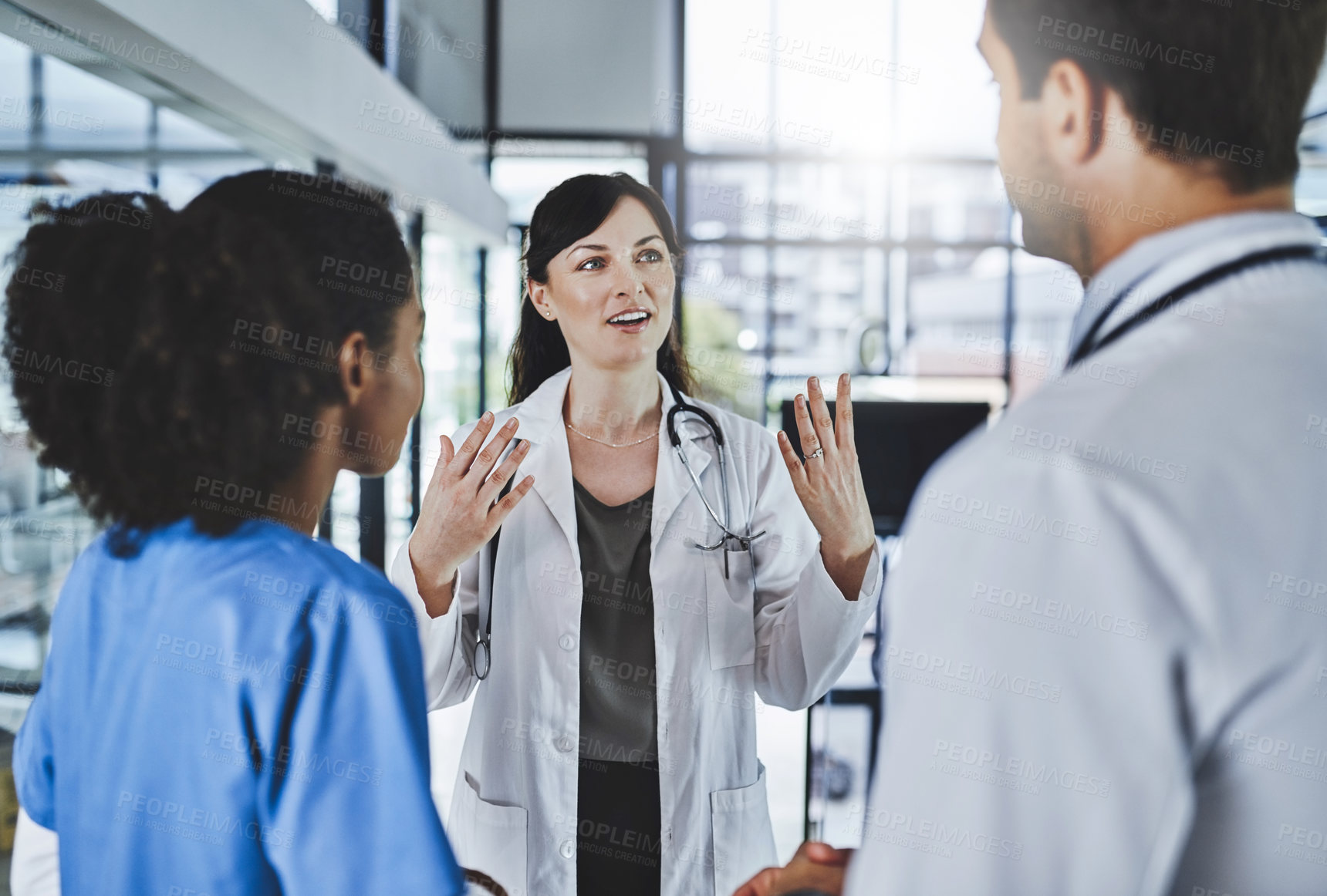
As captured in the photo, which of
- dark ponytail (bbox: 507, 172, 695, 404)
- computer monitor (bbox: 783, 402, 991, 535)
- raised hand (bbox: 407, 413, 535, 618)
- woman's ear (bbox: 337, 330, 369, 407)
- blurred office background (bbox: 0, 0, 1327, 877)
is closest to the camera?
woman's ear (bbox: 337, 330, 369, 407)

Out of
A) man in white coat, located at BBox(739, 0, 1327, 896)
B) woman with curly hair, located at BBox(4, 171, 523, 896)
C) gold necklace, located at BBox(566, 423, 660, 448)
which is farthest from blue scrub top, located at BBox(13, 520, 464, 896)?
gold necklace, located at BBox(566, 423, 660, 448)

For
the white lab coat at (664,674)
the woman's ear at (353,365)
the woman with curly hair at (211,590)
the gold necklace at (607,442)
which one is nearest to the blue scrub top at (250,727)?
the woman with curly hair at (211,590)

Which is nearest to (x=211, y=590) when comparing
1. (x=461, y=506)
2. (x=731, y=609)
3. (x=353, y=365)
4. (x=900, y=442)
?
(x=353, y=365)

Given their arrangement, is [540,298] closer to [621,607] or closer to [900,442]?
[621,607]

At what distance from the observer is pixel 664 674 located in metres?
1.35

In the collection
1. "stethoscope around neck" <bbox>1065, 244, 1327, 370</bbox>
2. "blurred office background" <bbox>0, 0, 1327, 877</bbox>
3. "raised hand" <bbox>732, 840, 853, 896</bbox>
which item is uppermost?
"blurred office background" <bbox>0, 0, 1327, 877</bbox>

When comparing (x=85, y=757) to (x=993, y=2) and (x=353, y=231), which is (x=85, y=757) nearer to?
(x=353, y=231)

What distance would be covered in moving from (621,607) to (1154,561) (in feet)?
3.14

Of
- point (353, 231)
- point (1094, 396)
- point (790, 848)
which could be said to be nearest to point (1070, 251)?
point (1094, 396)

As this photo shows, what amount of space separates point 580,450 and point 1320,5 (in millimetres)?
1130

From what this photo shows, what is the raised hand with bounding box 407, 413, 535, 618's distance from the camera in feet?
4.05

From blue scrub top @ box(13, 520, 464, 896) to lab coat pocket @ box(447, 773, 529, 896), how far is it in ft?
1.89

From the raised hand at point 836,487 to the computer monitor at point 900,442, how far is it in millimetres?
1117

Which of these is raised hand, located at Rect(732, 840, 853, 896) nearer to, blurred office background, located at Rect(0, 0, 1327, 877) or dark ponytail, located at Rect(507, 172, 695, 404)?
dark ponytail, located at Rect(507, 172, 695, 404)
